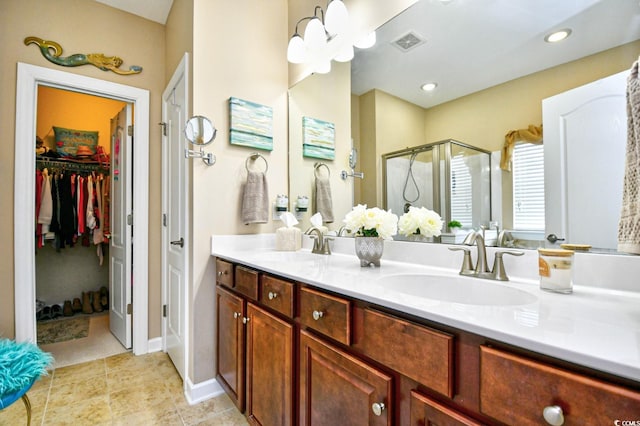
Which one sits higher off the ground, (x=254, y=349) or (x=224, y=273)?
(x=224, y=273)

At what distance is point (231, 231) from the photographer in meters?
1.91

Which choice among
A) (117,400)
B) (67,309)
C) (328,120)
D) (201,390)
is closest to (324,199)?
(328,120)

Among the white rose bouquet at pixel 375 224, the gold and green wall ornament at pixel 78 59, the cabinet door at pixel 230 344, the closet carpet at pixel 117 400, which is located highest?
the gold and green wall ornament at pixel 78 59

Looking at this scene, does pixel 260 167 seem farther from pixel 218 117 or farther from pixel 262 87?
pixel 262 87

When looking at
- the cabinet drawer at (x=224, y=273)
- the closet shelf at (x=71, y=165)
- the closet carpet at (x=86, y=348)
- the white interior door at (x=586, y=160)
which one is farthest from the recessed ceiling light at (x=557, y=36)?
the closet shelf at (x=71, y=165)

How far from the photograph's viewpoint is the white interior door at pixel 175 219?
75.9 inches

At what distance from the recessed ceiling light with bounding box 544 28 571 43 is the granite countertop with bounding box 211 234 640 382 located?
0.73 m

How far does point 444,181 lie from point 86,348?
2.96m

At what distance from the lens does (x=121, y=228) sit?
2547 millimetres

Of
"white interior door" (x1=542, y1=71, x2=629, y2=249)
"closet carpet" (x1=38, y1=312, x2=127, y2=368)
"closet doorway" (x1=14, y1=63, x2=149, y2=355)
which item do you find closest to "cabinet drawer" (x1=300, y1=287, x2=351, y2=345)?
"white interior door" (x1=542, y1=71, x2=629, y2=249)

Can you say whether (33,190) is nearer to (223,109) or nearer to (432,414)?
(223,109)

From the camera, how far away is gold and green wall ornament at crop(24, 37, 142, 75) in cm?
207

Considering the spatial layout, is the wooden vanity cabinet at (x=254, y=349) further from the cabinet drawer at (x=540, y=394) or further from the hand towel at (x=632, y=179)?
the hand towel at (x=632, y=179)

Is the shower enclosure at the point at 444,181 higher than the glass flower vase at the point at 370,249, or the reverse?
the shower enclosure at the point at 444,181
